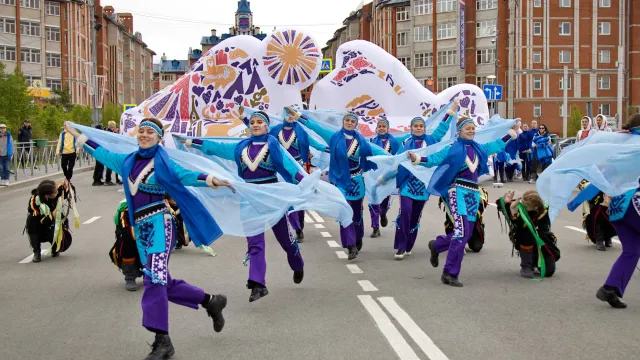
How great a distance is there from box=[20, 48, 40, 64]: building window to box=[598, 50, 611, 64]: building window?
Result: 180ft

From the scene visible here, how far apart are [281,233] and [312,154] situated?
24.1 feet

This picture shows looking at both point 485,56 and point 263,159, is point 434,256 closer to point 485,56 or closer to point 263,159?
point 263,159

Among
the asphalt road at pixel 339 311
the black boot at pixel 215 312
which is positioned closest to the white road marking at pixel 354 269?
the asphalt road at pixel 339 311

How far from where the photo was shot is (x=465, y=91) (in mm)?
21453

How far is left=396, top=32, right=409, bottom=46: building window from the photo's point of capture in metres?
A: 88.6

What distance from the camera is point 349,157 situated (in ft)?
37.3

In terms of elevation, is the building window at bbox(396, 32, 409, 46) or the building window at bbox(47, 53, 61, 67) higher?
the building window at bbox(396, 32, 409, 46)

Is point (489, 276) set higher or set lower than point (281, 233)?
lower

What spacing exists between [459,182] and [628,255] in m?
2.20

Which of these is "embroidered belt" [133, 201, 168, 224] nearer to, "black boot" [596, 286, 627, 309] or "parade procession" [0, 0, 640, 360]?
"parade procession" [0, 0, 640, 360]

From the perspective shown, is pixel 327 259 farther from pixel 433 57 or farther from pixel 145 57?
pixel 145 57

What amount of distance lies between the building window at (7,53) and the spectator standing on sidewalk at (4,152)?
48.8 meters

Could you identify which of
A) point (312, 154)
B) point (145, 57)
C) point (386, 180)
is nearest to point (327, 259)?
point (386, 180)

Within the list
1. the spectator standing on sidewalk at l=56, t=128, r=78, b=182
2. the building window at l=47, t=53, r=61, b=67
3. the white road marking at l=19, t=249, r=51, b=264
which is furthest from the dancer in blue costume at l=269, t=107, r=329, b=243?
the building window at l=47, t=53, r=61, b=67
